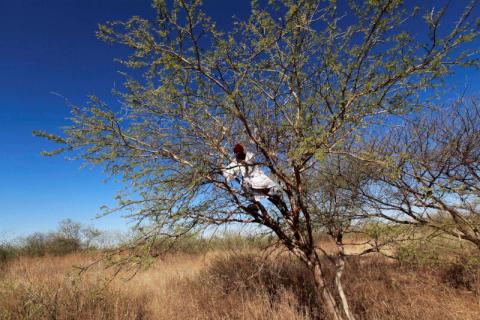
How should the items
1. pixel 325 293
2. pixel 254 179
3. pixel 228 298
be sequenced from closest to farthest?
pixel 325 293
pixel 254 179
pixel 228 298

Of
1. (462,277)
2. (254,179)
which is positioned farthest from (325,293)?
Answer: (462,277)

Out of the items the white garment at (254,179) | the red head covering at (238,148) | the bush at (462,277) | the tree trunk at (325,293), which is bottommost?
the bush at (462,277)

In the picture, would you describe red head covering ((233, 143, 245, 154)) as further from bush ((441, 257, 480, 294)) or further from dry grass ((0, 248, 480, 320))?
bush ((441, 257, 480, 294))

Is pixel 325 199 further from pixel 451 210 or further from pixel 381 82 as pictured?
pixel 381 82

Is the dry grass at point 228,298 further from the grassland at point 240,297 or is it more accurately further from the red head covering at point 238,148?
the red head covering at point 238,148

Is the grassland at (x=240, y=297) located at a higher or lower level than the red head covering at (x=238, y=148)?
lower

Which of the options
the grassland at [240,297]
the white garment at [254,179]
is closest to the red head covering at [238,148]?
the white garment at [254,179]

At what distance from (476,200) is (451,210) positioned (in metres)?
0.63

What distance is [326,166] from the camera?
249 inches

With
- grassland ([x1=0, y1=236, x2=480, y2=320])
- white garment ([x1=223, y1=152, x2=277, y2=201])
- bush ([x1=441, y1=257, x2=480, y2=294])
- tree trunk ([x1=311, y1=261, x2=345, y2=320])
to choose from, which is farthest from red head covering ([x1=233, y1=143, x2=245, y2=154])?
bush ([x1=441, y1=257, x2=480, y2=294])

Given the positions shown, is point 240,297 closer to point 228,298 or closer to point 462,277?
point 228,298

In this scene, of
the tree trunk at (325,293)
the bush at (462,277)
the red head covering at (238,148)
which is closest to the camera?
the tree trunk at (325,293)

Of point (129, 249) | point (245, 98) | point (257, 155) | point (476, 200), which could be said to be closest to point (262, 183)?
point (257, 155)

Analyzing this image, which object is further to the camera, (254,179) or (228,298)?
(228,298)
